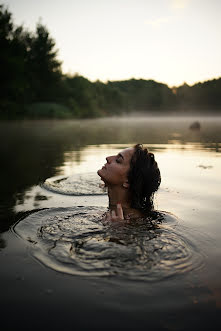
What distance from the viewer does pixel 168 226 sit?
13.9 feet

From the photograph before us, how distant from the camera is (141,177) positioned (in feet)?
14.5

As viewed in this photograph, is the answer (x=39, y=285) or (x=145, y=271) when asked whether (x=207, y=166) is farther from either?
(x=39, y=285)

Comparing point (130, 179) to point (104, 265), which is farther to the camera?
point (130, 179)

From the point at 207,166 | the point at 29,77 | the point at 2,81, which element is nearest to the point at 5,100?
the point at 2,81

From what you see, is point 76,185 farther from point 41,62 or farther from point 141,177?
point 41,62

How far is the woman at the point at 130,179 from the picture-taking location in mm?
4410

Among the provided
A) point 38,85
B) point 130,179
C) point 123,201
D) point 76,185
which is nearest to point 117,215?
point 123,201

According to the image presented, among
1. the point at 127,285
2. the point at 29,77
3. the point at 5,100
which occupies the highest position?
the point at 29,77

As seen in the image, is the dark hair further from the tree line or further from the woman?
the tree line

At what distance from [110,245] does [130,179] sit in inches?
49.0

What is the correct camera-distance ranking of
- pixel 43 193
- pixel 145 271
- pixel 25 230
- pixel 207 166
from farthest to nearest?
pixel 207 166 < pixel 43 193 < pixel 25 230 < pixel 145 271

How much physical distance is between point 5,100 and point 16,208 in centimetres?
4231

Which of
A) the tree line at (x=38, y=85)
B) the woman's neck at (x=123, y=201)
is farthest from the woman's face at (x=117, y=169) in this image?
the tree line at (x=38, y=85)

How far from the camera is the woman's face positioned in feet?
14.5
